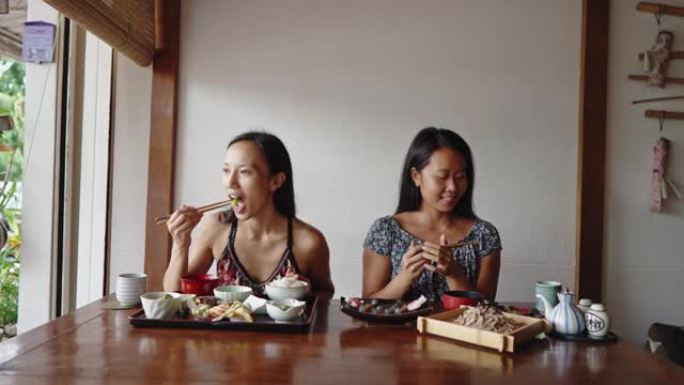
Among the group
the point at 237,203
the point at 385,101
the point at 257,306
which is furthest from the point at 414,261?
the point at 385,101

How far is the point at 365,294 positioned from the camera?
2.36m

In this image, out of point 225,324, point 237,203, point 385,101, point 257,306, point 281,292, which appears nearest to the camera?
point 225,324

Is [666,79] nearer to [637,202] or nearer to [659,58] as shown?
[659,58]

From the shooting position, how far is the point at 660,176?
2887 mm

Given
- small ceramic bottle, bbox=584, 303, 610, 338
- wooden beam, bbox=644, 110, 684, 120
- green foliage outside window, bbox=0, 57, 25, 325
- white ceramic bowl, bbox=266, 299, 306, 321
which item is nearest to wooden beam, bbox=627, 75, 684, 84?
wooden beam, bbox=644, 110, 684, 120

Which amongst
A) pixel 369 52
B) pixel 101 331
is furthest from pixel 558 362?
pixel 369 52

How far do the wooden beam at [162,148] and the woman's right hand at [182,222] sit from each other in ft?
3.53

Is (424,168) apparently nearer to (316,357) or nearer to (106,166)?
(316,357)

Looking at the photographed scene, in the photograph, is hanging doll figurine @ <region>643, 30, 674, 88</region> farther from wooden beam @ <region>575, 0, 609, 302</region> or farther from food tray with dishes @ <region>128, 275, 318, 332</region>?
food tray with dishes @ <region>128, 275, 318, 332</region>

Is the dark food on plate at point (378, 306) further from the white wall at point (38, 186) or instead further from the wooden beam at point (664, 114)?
the wooden beam at point (664, 114)

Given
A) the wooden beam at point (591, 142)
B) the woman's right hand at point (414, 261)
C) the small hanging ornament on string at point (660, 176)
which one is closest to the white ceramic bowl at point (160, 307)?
the woman's right hand at point (414, 261)

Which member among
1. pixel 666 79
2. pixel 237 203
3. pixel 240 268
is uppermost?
pixel 666 79

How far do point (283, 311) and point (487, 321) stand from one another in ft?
1.90

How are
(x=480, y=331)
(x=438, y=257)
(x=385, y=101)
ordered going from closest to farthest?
(x=480, y=331), (x=438, y=257), (x=385, y=101)
